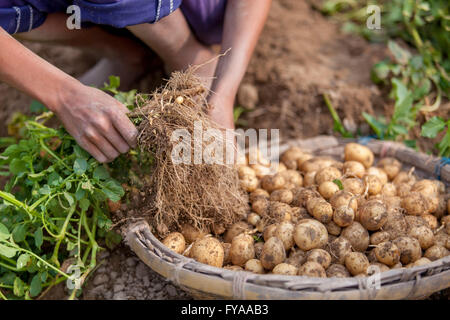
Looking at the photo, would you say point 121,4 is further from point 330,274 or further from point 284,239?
point 330,274

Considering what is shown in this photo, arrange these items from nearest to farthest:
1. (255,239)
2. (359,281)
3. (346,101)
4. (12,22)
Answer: (359,281) < (255,239) < (12,22) < (346,101)

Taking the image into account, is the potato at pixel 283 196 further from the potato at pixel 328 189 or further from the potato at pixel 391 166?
the potato at pixel 391 166

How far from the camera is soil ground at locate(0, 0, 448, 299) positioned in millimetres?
2395

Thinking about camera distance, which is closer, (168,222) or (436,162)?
(168,222)

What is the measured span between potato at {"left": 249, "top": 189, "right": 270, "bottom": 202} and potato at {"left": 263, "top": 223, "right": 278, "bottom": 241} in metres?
0.18

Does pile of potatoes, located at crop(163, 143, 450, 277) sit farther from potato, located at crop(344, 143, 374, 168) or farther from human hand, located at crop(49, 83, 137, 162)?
human hand, located at crop(49, 83, 137, 162)

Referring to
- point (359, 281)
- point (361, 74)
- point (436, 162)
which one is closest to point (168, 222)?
point (359, 281)

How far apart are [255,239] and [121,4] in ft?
3.11

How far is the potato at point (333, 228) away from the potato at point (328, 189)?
0.13 m

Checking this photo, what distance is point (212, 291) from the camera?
1299 millimetres

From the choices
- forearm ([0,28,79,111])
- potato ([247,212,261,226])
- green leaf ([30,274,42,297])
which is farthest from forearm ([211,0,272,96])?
green leaf ([30,274,42,297])

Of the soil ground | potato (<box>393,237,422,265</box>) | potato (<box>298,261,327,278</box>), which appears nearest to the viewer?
potato (<box>298,261,327,278</box>)

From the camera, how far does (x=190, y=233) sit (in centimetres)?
161

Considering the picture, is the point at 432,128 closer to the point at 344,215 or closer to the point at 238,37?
the point at 344,215
